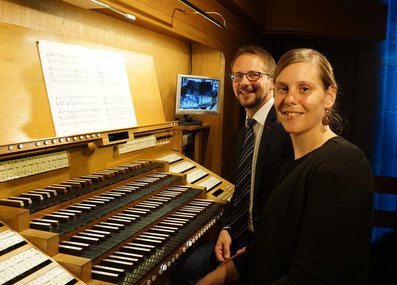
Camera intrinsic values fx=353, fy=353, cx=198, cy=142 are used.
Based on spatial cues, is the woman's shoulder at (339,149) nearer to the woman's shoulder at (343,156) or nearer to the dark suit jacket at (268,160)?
the woman's shoulder at (343,156)

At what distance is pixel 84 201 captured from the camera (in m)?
2.03

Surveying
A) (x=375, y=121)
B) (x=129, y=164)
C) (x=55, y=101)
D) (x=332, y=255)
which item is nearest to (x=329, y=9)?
(x=375, y=121)

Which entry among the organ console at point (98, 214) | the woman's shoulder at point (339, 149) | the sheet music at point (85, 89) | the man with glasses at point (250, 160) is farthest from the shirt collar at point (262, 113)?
the woman's shoulder at point (339, 149)

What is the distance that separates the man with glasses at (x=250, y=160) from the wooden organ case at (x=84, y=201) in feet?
0.66

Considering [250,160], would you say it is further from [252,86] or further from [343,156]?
[343,156]

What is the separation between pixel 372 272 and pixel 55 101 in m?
3.45

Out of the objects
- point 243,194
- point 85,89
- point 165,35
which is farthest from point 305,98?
point 165,35

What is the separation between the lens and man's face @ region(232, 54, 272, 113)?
244 cm

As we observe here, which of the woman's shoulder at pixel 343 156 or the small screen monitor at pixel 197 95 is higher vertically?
the small screen monitor at pixel 197 95

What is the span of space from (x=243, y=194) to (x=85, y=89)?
1.26 meters

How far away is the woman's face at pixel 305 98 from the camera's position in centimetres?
133

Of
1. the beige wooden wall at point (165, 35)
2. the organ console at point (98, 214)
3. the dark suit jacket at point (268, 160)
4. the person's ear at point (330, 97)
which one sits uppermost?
the beige wooden wall at point (165, 35)

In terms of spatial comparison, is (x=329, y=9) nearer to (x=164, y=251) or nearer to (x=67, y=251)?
(x=164, y=251)

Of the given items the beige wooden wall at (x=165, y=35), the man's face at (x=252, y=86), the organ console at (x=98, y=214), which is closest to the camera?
the organ console at (x=98, y=214)
